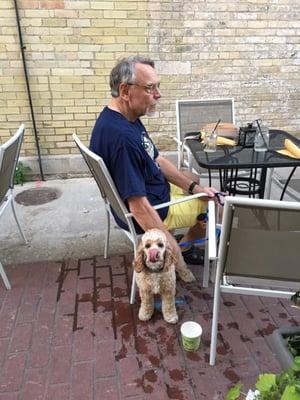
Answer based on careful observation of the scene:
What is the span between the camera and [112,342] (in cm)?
197

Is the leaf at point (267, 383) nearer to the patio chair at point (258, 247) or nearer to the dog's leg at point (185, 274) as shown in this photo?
the patio chair at point (258, 247)

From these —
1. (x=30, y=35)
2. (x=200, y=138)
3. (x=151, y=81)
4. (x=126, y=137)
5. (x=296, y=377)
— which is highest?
(x=30, y=35)

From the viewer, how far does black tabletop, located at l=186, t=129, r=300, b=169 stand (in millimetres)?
2258

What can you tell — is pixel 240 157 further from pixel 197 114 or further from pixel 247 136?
pixel 197 114

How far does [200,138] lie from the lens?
Result: 2861 millimetres

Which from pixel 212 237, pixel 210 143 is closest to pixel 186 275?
pixel 212 237

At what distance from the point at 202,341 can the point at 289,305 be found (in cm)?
66

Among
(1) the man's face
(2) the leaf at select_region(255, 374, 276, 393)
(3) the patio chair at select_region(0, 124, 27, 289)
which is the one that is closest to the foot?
(1) the man's face

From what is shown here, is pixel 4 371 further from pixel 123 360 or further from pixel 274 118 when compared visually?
pixel 274 118

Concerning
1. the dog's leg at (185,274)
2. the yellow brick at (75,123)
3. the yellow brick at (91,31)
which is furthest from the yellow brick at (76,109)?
the dog's leg at (185,274)

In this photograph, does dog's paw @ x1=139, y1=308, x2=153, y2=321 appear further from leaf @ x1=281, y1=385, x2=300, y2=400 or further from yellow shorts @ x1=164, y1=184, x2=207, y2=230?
leaf @ x1=281, y1=385, x2=300, y2=400

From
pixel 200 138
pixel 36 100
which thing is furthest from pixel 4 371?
pixel 36 100

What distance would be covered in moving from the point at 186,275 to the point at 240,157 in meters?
0.88

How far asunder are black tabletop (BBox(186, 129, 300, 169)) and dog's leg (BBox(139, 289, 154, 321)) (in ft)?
2.87
